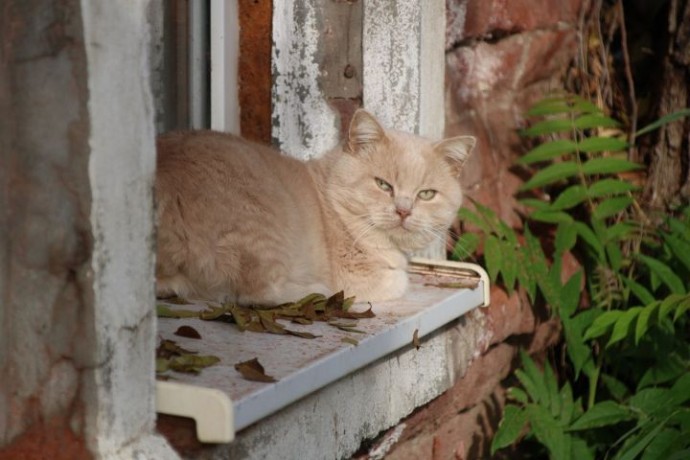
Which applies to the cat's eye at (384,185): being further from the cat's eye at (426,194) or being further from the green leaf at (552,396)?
the green leaf at (552,396)

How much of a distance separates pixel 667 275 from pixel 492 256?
64cm

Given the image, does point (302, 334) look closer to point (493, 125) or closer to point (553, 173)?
point (553, 173)

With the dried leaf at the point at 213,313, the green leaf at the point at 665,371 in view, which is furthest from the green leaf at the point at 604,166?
the dried leaf at the point at 213,313

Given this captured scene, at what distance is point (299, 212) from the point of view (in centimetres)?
349

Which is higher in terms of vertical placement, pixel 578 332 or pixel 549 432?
pixel 578 332

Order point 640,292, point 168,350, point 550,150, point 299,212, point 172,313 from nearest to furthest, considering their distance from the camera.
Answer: point 168,350, point 172,313, point 299,212, point 640,292, point 550,150

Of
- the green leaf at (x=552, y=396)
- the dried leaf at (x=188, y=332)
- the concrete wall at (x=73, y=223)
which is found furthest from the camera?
the green leaf at (x=552, y=396)

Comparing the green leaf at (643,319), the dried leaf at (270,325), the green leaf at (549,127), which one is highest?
the green leaf at (549,127)

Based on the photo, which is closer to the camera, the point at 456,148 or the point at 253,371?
the point at 253,371

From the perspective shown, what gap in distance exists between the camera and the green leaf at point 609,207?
4219 millimetres

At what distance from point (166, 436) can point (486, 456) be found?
224 centimetres

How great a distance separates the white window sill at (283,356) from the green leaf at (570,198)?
23.3 inches

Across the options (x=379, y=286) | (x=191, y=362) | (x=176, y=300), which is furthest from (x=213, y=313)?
(x=379, y=286)

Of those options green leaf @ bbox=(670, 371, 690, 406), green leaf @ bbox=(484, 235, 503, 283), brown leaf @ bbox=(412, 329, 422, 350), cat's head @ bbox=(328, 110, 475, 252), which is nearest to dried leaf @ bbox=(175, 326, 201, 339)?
brown leaf @ bbox=(412, 329, 422, 350)
